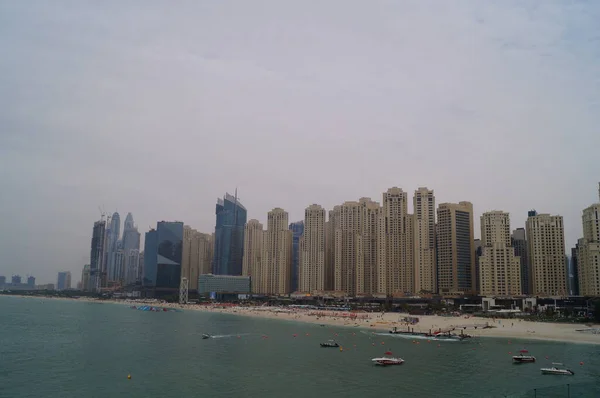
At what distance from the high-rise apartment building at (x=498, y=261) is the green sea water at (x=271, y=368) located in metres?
70.1

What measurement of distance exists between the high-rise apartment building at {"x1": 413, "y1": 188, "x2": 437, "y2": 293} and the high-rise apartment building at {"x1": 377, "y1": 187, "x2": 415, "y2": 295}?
4.81 m

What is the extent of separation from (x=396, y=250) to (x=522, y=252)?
A: 47.4 metres

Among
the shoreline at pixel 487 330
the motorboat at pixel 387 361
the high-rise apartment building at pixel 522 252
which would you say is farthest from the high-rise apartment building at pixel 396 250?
the motorboat at pixel 387 361

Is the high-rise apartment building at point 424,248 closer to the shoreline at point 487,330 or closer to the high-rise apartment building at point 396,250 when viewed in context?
the high-rise apartment building at point 396,250

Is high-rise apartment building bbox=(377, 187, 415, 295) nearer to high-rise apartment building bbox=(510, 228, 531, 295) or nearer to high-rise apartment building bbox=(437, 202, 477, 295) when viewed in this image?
high-rise apartment building bbox=(437, 202, 477, 295)

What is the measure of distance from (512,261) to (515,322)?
148ft

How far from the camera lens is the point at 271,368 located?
201 ft

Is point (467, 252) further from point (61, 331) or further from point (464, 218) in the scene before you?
point (61, 331)

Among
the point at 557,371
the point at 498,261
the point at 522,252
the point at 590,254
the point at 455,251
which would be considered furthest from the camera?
the point at 522,252

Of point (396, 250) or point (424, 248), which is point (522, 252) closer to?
point (424, 248)

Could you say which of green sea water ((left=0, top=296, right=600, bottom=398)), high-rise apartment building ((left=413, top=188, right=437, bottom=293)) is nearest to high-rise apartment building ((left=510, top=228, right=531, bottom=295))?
high-rise apartment building ((left=413, top=188, right=437, bottom=293))

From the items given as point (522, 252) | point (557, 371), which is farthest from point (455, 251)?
point (557, 371)

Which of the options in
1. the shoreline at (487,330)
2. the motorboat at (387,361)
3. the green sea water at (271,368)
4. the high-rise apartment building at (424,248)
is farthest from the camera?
the high-rise apartment building at (424,248)

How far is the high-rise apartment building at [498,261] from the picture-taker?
15262 cm
